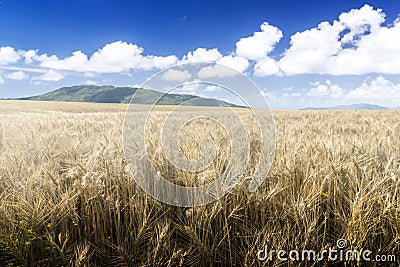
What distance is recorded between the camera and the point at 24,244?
151 cm

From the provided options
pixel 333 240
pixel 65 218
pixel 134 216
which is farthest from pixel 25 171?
pixel 333 240

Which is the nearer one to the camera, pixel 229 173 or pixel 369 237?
pixel 369 237

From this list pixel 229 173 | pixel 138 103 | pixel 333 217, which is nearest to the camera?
pixel 333 217

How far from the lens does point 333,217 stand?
1.75 m

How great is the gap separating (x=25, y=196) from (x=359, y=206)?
6.64 feet

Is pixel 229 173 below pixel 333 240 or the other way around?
the other way around

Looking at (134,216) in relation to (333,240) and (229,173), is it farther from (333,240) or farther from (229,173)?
(333,240)

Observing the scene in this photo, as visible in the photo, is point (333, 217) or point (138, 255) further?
point (333, 217)

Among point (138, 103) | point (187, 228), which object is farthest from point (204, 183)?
point (138, 103)

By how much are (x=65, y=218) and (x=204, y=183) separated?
0.91 m

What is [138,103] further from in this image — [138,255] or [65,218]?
[138,255]

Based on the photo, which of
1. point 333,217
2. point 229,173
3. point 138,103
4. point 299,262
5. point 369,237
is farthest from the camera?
point 138,103

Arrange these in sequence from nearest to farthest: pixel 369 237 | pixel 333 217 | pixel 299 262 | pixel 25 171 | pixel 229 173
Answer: pixel 299 262 < pixel 369 237 < pixel 333 217 < pixel 229 173 < pixel 25 171

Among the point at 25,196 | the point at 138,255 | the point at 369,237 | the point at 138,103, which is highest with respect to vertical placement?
the point at 138,103
